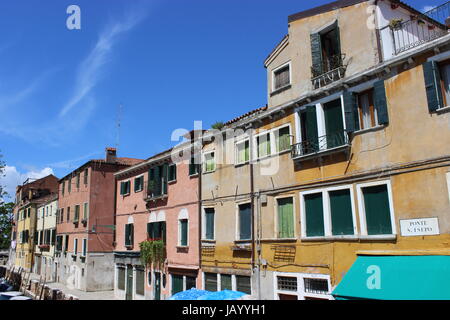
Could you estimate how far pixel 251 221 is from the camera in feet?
53.6

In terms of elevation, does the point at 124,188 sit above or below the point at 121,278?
above

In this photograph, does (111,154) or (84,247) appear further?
(111,154)

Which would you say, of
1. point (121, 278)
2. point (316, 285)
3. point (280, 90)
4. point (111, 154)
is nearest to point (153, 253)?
point (121, 278)

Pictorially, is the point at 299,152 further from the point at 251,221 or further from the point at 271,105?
the point at 251,221

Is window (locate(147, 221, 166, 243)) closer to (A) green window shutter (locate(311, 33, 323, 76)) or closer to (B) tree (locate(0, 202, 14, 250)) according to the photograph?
(A) green window shutter (locate(311, 33, 323, 76))

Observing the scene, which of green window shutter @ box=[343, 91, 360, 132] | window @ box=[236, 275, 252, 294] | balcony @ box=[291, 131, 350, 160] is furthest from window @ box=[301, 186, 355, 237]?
window @ box=[236, 275, 252, 294]

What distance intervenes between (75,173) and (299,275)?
29729mm

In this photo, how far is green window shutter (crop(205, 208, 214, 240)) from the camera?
19152 millimetres

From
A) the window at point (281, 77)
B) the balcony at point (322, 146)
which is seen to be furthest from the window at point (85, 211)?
the balcony at point (322, 146)

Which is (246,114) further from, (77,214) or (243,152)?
(77,214)

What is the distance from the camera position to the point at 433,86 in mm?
10430

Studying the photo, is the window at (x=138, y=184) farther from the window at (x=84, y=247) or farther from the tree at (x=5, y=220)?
the tree at (x=5, y=220)

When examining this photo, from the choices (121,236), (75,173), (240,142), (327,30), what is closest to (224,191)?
(240,142)

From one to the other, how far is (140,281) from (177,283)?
5044 millimetres
